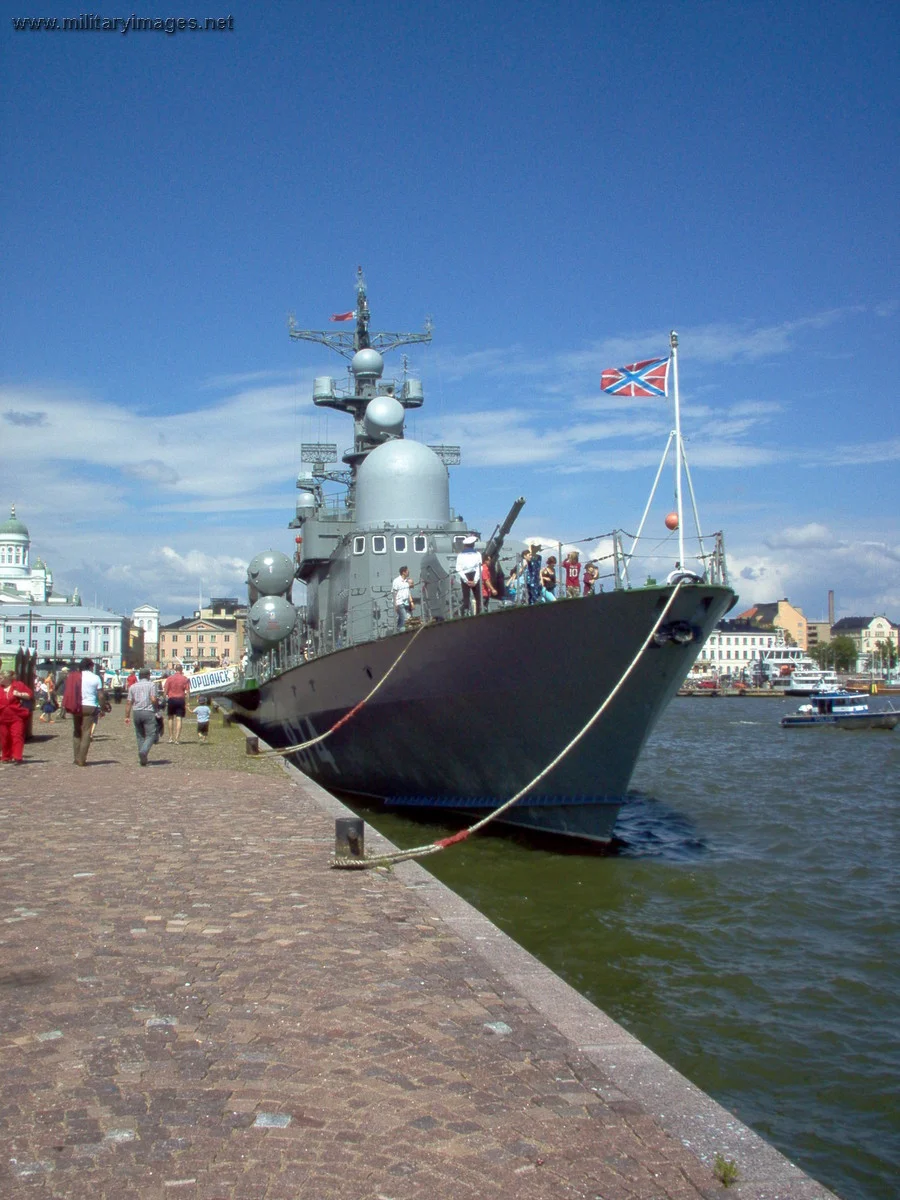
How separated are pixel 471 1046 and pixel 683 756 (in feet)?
94.9

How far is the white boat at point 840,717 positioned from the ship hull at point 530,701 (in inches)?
1507

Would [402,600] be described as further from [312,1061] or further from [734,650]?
[734,650]

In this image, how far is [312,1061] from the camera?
4.02 m

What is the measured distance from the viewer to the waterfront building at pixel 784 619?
156 metres

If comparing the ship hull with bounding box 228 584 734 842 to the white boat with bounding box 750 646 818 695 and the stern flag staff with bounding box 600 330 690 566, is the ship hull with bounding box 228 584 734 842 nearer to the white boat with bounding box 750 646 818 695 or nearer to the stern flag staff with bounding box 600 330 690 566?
the stern flag staff with bounding box 600 330 690 566

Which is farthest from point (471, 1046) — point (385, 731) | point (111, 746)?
point (111, 746)

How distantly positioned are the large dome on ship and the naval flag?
768cm

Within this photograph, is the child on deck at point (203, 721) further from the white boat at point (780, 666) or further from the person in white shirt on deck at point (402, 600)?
the white boat at point (780, 666)

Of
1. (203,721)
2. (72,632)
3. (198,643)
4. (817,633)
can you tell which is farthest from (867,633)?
(203,721)

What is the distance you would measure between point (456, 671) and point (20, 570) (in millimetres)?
115392

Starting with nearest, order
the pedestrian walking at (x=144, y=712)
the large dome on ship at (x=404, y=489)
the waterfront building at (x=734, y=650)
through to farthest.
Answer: the pedestrian walking at (x=144, y=712) < the large dome on ship at (x=404, y=489) < the waterfront building at (x=734, y=650)

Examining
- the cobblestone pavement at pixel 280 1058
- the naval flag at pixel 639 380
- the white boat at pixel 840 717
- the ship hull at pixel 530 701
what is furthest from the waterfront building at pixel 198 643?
the cobblestone pavement at pixel 280 1058

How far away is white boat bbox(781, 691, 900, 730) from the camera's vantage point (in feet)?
163

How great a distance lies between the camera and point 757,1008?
24.6ft
